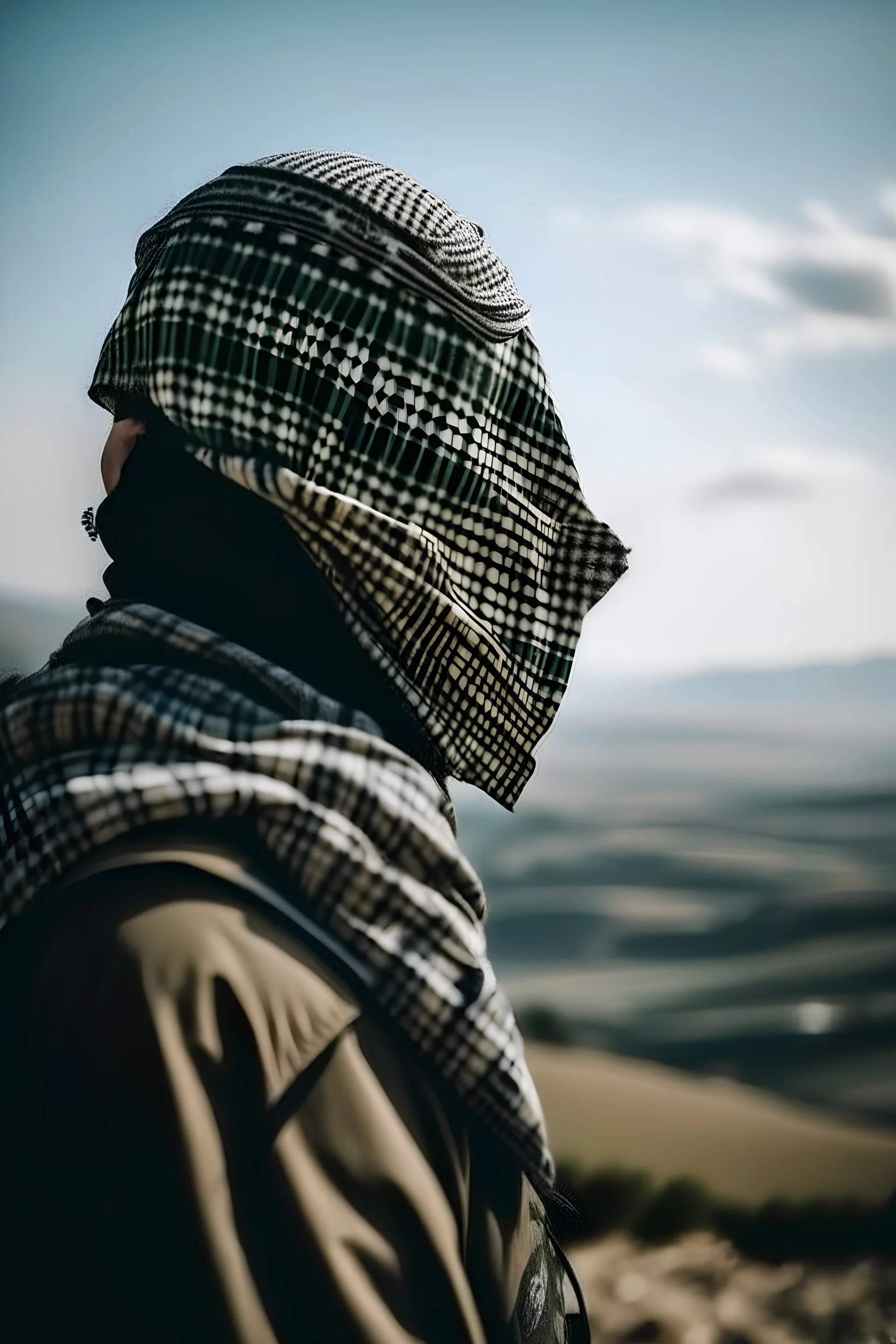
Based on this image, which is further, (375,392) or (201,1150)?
(375,392)

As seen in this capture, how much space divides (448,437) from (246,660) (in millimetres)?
276

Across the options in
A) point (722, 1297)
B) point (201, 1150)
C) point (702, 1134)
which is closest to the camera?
point (201, 1150)

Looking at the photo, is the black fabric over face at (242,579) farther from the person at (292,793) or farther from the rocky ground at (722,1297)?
the rocky ground at (722,1297)

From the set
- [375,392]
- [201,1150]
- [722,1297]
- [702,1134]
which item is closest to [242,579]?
[375,392]

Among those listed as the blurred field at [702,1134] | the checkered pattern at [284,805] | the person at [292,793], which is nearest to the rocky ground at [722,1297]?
the blurred field at [702,1134]

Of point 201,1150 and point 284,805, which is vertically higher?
point 284,805

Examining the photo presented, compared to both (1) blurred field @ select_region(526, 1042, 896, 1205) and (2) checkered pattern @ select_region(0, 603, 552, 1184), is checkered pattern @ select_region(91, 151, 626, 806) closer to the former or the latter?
(2) checkered pattern @ select_region(0, 603, 552, 1184)

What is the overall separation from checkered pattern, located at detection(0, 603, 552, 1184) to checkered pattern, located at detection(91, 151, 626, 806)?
5.3 inches

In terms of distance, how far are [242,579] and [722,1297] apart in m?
3.16

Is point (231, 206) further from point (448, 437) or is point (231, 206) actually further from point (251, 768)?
point (251, 768)

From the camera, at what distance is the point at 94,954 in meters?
0.62

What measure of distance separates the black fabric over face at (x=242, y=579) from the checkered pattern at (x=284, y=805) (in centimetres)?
5

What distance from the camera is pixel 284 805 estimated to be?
2.24 ft

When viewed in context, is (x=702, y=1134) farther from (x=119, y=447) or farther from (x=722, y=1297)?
(x=119, y=447)
